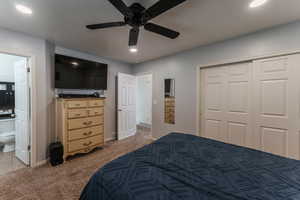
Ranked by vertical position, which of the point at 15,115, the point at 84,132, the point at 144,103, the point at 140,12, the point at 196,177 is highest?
the point at 140,12

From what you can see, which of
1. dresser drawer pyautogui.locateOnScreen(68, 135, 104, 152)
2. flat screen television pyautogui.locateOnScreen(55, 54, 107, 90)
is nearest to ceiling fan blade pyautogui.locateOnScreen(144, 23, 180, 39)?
flat screen television pyautogui.locateOnScreen(55, 54, 107, 90)

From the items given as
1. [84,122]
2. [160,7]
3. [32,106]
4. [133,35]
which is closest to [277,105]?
[160,7]

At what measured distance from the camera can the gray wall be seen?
209 cm

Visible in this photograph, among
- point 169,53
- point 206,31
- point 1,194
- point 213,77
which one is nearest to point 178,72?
point 169,53

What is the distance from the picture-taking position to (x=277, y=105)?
2150mm

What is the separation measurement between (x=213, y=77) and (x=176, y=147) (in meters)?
1.99

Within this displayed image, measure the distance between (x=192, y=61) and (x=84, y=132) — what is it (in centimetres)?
288

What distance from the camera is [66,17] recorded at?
74.0 inches

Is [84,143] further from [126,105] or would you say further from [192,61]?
[192,61]

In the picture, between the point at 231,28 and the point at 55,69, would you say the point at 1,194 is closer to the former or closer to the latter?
the point at 55,69

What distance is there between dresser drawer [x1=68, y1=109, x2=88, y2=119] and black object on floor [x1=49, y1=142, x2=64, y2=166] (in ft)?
1.90

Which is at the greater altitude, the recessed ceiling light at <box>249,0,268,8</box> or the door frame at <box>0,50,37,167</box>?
the recessed ceiling light at <box>249,0,268,8</box>

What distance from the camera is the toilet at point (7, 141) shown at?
300cm

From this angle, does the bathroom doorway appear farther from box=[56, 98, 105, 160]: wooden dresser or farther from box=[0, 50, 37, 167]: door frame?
box=[56, 98, 105, 160]: wooden dresser
